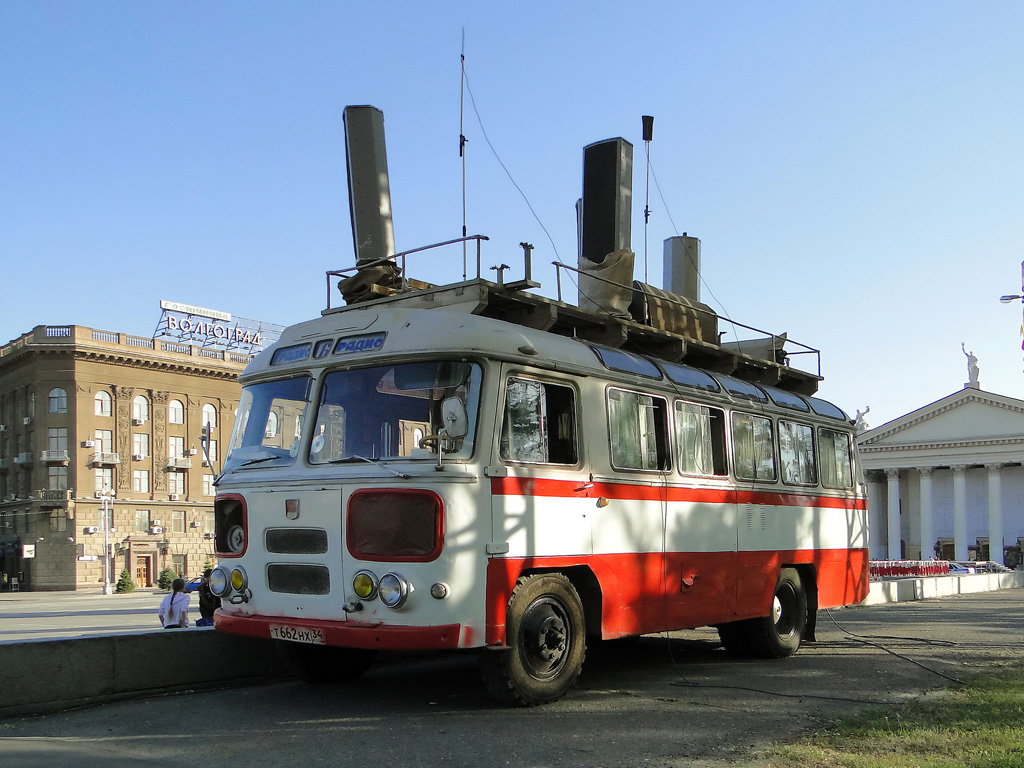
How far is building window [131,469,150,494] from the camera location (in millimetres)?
75188

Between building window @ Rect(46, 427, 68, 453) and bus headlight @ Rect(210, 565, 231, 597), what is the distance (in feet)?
225

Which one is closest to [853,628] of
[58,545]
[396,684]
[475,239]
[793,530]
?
[793,530]

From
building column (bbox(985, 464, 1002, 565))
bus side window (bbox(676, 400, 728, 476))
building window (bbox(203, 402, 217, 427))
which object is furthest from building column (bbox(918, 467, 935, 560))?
bus side window (bbox(676, 400, 728, 476))

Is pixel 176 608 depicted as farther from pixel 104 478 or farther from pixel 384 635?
pixel 104 478

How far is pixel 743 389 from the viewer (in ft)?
43.2

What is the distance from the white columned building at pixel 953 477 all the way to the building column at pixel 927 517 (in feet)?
0.33

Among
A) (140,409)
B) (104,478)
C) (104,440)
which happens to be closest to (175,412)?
(140,409)

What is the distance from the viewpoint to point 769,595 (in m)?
12.8

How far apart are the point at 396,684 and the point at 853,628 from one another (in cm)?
1053

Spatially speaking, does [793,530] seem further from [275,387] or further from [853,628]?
[275,387]

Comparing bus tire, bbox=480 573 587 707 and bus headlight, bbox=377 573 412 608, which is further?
bus tire, bbox=480 573 587 707

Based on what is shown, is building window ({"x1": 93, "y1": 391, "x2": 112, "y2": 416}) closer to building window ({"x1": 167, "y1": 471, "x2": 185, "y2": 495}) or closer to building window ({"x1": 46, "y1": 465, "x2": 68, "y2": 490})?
building window ({"x1": 46, "y1": 465, "x2": 68, "y2": 490})

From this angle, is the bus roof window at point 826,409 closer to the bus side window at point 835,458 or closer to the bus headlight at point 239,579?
the bus side window at point 835,458

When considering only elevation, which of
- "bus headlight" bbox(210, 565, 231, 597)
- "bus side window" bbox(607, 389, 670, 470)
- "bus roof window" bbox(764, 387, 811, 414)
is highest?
"bus roof window" bbox(764, 387, 811, 414)
